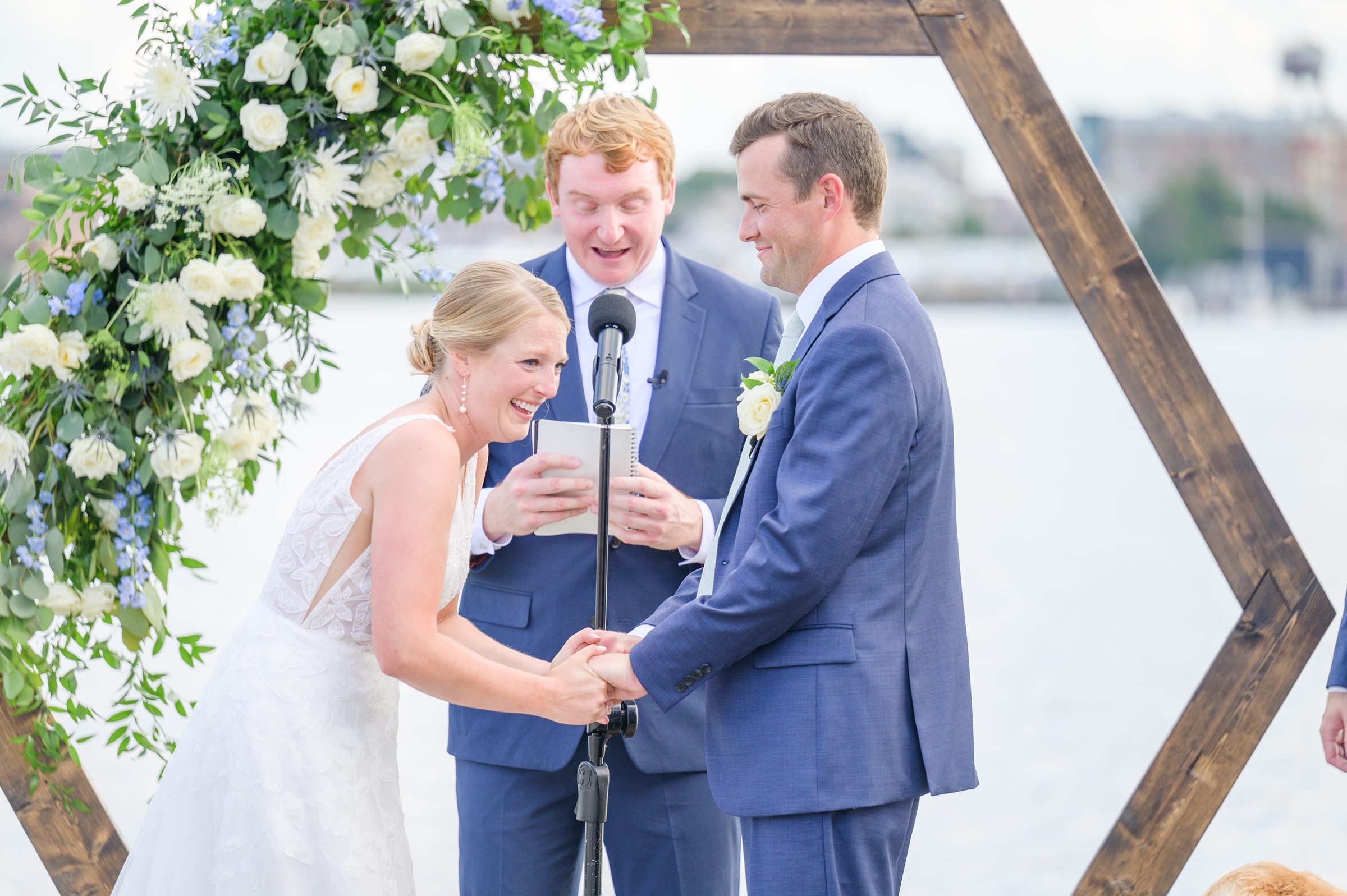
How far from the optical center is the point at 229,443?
2.68m

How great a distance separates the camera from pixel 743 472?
2.22m

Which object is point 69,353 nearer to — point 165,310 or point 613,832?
point 165,310

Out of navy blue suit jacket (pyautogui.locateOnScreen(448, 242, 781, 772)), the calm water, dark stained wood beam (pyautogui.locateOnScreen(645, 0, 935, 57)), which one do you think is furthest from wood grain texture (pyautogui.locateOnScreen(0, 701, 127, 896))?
dark stained wood beam (pyautogui.locateOnScreen(645, 0, 935, 57))

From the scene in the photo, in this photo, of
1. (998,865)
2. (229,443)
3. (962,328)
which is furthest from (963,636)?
(962,328)

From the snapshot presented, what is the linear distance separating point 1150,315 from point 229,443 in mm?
2076

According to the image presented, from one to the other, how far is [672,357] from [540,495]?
436 mm

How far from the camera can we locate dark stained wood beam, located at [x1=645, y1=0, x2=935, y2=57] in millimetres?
2926

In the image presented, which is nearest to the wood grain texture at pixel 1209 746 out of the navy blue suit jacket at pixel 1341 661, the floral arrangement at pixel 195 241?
the navy blue suit jacket at pixel 1341 661

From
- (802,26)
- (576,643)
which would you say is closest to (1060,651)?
(802,26)

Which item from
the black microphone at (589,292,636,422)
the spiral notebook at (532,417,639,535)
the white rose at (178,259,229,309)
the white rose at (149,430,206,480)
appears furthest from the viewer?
the white rose at (149,430,206,480)

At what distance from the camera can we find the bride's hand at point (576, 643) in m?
2.35

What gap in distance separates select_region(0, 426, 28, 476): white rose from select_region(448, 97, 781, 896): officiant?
934 millimetres

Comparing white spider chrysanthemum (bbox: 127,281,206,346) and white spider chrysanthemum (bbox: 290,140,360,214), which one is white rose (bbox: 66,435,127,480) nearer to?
white spider chrysanthemum (bbox: 127,281,206,346)

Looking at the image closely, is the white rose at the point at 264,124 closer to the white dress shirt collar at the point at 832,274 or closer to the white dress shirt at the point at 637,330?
the white dress shirt at the point at 637,330
